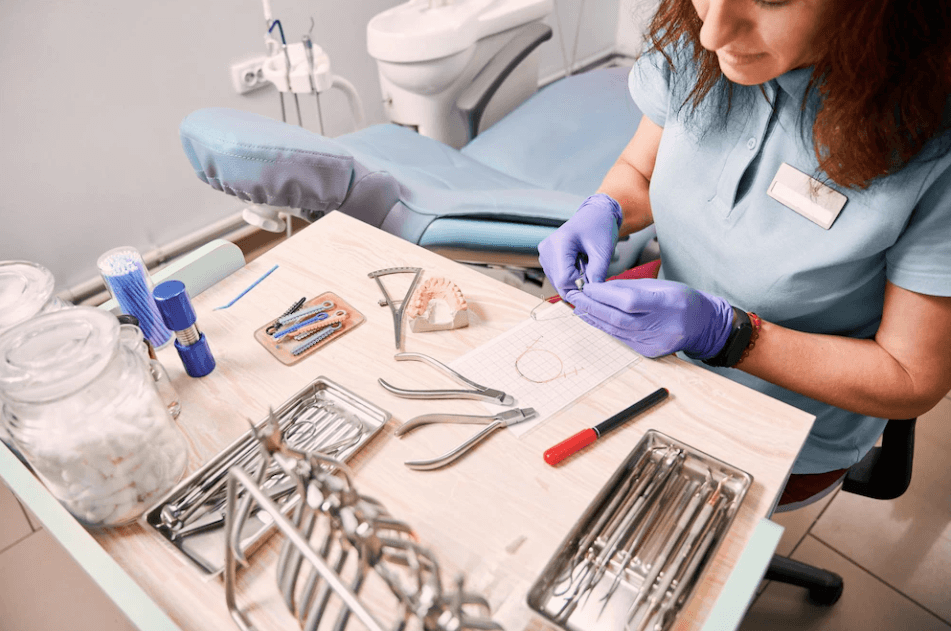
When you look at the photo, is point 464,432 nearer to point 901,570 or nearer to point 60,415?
point 60,415

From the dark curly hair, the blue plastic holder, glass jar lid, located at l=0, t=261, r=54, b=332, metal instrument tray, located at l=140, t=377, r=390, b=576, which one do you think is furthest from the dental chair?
the dark curly hair

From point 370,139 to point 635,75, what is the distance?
3.12 feet

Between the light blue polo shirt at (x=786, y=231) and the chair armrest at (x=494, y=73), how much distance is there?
2.93 ft

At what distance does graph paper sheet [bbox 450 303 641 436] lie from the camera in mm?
791

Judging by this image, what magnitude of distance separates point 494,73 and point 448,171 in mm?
493

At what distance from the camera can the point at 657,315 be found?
2.77 feet

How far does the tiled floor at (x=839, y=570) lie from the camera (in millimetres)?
1310

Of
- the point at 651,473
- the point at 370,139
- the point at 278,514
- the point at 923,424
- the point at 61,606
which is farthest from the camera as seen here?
the point at 370,139

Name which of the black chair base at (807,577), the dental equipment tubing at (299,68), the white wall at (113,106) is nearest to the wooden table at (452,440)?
the black chair base at (807,577)

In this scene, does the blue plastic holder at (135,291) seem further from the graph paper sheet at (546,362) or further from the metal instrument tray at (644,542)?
the metal instrument tray at (644,542)

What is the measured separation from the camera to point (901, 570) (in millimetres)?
1390

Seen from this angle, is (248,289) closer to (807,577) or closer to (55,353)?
(55,353)

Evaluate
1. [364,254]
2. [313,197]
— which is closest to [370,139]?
[313,197]

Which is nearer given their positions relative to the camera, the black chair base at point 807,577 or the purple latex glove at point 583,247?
the purple latex glove at point 583,247
